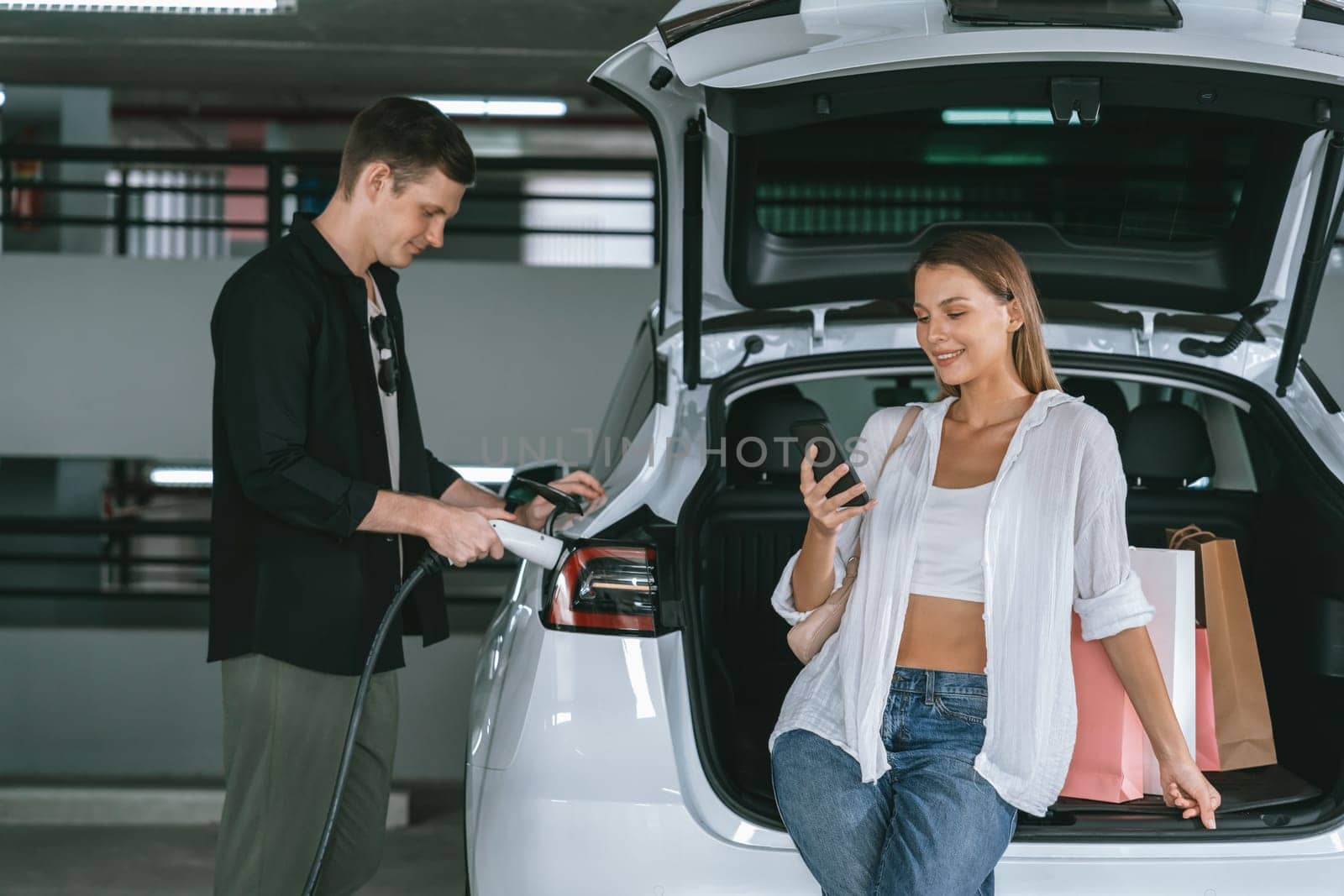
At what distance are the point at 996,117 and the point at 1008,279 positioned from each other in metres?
0.77

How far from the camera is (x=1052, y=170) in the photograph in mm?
2676

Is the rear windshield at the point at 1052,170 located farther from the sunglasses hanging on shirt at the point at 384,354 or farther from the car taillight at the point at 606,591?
the car taillight at the point at 606,591

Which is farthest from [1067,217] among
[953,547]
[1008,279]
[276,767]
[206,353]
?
[206,353]

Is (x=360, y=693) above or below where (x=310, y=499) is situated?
below

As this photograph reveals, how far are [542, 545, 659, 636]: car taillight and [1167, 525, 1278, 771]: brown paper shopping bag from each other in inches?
38.3

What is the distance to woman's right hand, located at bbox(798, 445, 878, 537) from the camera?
1.76 m

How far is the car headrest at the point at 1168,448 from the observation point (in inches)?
104

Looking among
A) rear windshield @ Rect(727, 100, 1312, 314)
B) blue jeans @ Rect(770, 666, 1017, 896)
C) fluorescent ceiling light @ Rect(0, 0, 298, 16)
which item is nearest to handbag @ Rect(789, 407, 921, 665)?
blue jeans @ Rect(770, 666, 1017, 896)

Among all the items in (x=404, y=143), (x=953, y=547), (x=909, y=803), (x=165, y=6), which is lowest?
(x=909, y=803)

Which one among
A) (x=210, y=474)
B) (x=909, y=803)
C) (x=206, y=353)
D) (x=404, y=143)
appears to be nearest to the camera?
(x=909, y=803)

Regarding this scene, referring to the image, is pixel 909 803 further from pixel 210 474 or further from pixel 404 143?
pixel 210 474

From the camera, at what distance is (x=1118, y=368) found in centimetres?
240

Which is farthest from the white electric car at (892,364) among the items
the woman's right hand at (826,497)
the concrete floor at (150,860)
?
the concrete floor at (150,860)

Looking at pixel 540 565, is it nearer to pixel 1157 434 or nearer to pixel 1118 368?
pixel 1118 368
